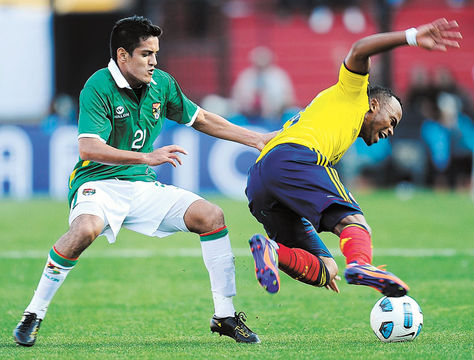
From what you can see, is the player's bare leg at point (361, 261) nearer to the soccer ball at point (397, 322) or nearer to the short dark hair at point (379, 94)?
the soccer ball at point (397, 322)

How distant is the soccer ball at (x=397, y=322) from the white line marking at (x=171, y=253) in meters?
4.44

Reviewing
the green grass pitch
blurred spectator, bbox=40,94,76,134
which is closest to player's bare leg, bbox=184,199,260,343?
the green grass pitch

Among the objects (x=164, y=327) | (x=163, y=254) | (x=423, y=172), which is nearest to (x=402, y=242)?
(x=163, y=254)

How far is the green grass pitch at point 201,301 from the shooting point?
592 cm

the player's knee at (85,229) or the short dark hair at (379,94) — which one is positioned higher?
the short dark hair at (379,94)

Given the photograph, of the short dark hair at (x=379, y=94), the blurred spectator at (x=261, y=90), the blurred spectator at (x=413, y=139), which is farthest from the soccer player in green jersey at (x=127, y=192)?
the blurred spectator at (x=413, y=139)

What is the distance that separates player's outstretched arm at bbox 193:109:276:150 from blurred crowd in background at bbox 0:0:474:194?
1086 centimetres

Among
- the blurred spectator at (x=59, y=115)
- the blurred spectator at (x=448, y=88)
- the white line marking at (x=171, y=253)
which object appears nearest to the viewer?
the white line marking at (x=171, y=253)

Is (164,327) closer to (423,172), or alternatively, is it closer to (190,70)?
(423,172)

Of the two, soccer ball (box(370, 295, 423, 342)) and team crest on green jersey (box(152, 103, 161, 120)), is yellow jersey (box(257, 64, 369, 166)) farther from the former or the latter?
soccer ball (box(370, 295, 423, 342))

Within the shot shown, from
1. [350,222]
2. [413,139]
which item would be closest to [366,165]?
[413,139]

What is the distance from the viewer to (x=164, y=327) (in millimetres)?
6805

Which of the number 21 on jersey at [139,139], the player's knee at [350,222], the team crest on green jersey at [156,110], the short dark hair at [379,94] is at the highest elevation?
the short dark hair at [379,94]

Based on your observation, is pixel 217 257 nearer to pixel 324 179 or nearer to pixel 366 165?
pixel 324 179
